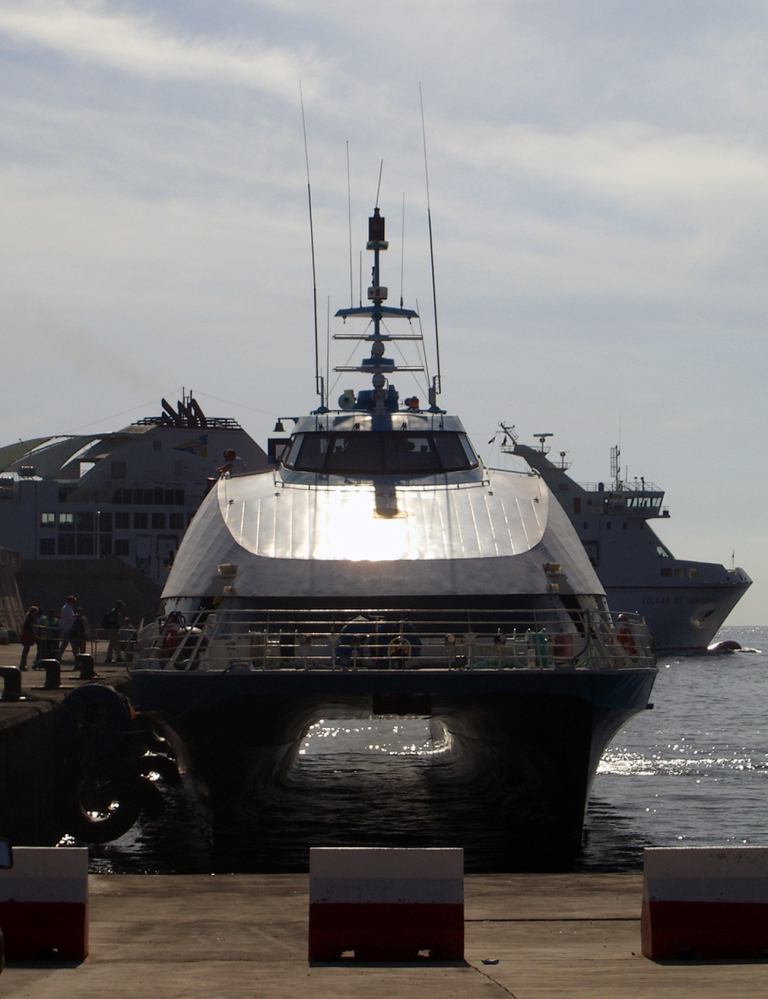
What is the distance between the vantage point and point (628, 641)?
18984 mm

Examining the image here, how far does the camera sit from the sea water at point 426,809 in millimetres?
17594

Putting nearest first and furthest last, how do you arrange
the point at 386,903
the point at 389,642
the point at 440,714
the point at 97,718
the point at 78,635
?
the point at 386,903 → the point at 389,642 → the point at 440,714 → the point at 97,718 → the point at 78,635

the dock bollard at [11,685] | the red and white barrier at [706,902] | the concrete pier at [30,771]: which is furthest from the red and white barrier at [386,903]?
the dock bollard at [11,685]

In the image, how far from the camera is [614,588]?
296 feet

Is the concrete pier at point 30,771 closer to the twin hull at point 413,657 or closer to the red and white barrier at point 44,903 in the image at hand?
the twin hull at point 413,657

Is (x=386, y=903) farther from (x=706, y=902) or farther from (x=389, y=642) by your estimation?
(x=389, y=642)

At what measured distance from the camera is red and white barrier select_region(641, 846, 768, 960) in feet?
30.0

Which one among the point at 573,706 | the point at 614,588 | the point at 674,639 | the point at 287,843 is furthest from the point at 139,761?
the point at 674,639

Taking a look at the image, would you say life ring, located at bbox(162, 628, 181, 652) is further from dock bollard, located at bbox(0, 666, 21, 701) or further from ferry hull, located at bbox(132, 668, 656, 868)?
dock bollard, located at bbox(0, 666, 21, 701)

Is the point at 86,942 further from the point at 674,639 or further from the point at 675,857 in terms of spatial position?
the point at 674,639

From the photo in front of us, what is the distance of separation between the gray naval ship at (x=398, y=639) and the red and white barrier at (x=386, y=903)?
6.55 meters

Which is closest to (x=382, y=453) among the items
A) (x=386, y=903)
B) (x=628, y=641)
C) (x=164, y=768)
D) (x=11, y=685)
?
(x=628, y=641)

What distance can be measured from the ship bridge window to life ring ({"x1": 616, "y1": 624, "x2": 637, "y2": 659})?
4946 millimetres

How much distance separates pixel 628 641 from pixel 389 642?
3.66 meters
